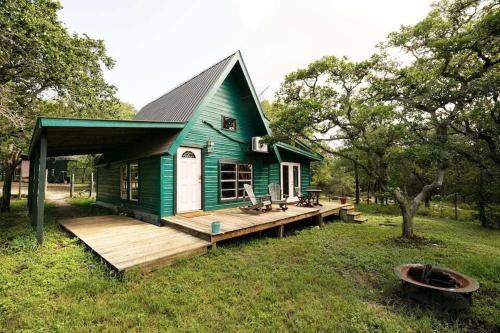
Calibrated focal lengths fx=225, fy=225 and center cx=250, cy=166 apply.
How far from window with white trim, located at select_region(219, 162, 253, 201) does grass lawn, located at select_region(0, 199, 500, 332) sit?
361cm

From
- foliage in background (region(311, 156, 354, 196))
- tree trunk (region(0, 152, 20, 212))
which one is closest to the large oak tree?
tree trunk (region(0, 152, 20, 212))

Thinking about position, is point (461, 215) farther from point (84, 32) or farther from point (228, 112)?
point (84, 32)

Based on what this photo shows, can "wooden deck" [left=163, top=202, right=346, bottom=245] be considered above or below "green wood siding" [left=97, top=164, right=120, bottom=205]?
below

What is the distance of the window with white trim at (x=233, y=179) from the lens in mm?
8789

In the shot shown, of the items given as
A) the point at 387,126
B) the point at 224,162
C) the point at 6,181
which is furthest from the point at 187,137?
the point at 6,181

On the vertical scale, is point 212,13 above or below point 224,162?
above

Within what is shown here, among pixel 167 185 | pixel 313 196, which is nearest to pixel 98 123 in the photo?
pixel 167 185

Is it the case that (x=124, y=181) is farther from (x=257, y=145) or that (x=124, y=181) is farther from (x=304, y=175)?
(x=304, y=175)

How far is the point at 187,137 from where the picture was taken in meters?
7.62

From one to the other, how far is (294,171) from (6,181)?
44.3 ft

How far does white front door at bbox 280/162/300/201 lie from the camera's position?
1165 centimetres

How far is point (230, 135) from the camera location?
29.7 feet

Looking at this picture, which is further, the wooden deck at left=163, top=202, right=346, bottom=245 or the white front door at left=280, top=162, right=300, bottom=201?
the white front door at left=280, top=162, right=300, bottom=201

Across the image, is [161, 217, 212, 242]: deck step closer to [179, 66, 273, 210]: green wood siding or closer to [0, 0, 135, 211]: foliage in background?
[179, 66, 273, 210]: green wood siding
